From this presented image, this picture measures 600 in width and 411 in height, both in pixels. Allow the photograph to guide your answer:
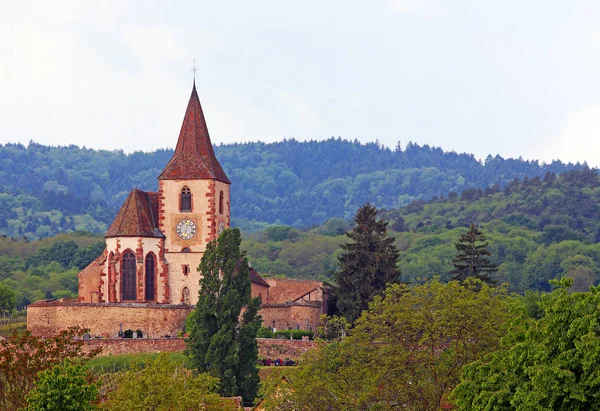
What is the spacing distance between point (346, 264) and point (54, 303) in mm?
17370

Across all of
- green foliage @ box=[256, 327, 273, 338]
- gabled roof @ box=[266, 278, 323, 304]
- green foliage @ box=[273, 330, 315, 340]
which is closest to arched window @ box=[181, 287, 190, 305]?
green foliage @ box=[256, 327, 273, 338]

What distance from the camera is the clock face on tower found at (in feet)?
317

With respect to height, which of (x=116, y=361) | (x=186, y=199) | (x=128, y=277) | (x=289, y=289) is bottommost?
(x=116, y=361)

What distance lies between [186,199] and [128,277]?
616cm

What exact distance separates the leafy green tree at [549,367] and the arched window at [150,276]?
4826 cm

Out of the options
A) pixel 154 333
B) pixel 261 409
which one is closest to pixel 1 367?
pixel 261 409

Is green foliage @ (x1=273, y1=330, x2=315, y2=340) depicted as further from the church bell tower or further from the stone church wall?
the church bell tower

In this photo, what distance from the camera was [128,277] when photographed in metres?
95.8

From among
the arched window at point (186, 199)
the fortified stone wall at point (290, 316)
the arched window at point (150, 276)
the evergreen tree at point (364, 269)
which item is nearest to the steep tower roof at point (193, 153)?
the arched window at point (186, 199)

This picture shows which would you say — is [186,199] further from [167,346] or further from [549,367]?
[549,367]

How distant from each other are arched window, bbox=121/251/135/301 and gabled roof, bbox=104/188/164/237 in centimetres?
141

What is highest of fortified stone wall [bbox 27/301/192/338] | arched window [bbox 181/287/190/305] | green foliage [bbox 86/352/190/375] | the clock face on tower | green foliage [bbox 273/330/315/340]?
the clock face on tower

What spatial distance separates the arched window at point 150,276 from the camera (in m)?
95.9

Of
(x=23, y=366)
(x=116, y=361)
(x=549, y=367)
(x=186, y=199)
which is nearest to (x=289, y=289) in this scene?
(x=186, y=199)
